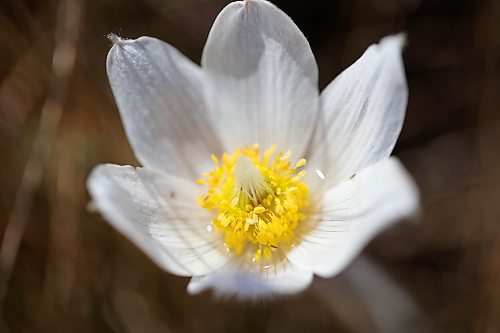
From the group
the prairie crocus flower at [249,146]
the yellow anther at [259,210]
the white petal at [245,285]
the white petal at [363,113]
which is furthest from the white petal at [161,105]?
the white petal at [245,285]

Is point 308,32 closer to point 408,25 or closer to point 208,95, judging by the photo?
point 408,25

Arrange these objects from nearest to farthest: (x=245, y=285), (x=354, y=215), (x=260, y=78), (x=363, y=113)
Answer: (x=245, y=285) → (x=354, y=215) → (x=363, y=113) → (x=260, y=78)

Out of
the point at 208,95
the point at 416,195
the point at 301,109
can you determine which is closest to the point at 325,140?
the point at 301,109

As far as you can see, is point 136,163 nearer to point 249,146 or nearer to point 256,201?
point 249,146

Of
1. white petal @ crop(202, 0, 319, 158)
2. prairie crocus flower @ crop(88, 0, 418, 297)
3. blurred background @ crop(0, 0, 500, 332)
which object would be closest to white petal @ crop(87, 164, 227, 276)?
prairie crocus flower @ crop(88, 0, 418, 297)

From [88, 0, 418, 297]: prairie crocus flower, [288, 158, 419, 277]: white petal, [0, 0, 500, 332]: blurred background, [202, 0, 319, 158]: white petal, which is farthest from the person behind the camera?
[0, 0, 500, 332]: blurred background

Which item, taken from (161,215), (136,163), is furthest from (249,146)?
(136,163)

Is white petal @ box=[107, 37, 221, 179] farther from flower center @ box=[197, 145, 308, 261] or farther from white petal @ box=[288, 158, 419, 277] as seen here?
white petal @ box=[288, 158, 419, 277]
